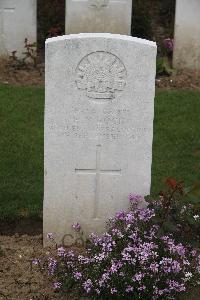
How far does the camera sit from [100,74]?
4.66 meters

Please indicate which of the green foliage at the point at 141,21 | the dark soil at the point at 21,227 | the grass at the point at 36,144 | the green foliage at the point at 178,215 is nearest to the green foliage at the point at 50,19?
the green foliage at the point at 141,21

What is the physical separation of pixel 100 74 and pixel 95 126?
34cm

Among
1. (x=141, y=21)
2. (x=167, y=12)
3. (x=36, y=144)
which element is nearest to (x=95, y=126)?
(x=36, y=144)

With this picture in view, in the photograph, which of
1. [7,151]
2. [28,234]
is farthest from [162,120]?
[28,234]

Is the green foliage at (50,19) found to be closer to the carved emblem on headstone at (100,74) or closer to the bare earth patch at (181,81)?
the bare earth patch at (181,81)

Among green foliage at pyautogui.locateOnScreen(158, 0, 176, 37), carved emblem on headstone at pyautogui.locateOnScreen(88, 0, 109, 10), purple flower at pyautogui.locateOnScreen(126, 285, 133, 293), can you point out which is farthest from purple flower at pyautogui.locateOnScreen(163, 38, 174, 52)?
purple flower at pyautogui.locateOnScreen(126, 285, 133, 293)

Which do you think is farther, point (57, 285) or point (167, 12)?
point (167, 12)

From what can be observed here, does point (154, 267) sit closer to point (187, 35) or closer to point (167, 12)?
point (187, 35)

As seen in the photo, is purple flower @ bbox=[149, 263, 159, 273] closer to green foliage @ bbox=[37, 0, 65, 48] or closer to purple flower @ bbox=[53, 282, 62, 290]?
purple flower @ bbox=[53, 282, 62, 290]

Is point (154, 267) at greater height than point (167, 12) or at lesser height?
lesser

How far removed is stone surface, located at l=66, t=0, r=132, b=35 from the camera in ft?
31.7

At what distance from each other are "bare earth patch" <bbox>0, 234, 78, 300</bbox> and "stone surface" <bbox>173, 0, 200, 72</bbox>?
5.36m

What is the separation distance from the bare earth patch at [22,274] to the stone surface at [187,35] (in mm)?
5356

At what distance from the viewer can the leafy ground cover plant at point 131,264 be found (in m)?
4.15
